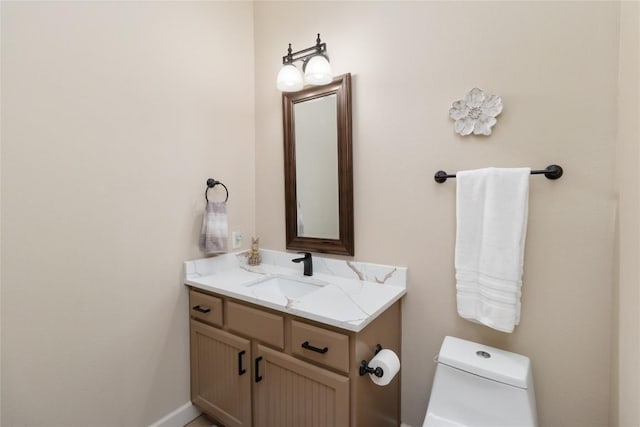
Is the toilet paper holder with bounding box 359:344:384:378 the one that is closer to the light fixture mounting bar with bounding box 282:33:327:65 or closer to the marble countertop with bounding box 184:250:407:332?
the marble countertop with bounding box 184:250:407:332

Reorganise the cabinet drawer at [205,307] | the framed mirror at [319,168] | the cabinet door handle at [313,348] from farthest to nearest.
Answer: the framed mirror at [319,168], the cabinet drawer at [205,307], the cabinet door handle at [313,348]

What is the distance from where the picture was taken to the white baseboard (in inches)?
63.6

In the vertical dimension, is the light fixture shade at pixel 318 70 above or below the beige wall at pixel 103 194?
above

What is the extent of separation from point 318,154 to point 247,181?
584 millimetres

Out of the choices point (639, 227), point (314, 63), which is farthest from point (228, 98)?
point (639, 227)

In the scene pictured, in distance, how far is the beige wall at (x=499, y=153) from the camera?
3.68 ft

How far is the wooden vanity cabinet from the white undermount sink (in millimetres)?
285

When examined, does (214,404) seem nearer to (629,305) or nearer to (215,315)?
(215,315)

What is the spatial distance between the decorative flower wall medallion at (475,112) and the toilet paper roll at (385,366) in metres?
1.04

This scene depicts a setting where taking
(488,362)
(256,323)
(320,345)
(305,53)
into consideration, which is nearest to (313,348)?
(320,345)

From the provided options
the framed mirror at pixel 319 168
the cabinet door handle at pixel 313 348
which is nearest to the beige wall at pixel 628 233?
the cabinet door handle at pixel 313 348

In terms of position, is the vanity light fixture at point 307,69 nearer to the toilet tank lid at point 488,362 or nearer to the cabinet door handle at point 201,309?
the cabinet door handle at point 201,309

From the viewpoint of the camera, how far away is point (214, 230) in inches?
68.2

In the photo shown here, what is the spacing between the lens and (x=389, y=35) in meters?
1.55
